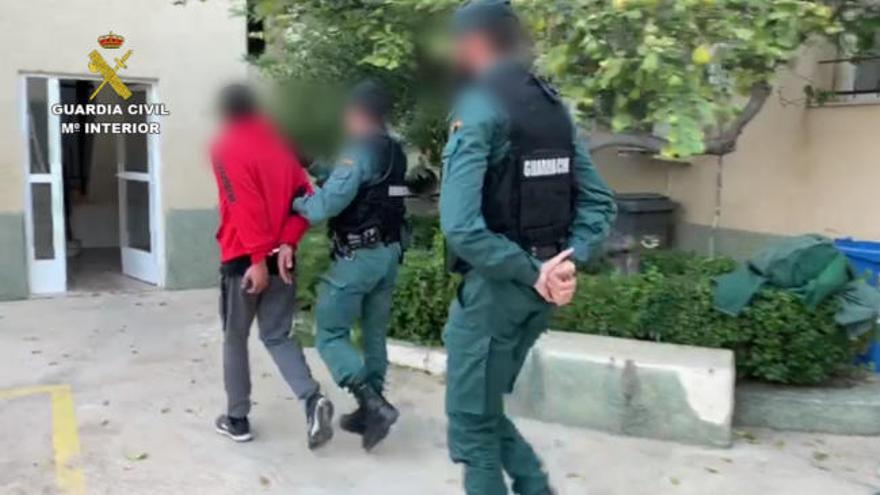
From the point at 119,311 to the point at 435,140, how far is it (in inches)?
126

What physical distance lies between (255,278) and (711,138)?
3.06 m

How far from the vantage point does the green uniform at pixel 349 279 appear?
13.1 ft

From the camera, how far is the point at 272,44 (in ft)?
21.6

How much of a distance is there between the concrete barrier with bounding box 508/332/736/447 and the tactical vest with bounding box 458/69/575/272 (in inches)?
68.5

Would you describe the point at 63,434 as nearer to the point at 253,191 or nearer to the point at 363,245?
the point at 253,191

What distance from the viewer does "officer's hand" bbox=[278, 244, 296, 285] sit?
4.09 metres

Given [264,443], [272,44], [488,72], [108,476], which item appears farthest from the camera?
[272,44]

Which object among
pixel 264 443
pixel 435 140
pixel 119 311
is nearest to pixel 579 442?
pixel 264 443

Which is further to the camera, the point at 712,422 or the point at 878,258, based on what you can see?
the point at 878,258

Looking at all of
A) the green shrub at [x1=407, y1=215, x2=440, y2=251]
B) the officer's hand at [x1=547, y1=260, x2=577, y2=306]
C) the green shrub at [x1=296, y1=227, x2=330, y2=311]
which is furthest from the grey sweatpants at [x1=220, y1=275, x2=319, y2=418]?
the green shrub at [x1=407, y1=215, x2=440, y2=251]

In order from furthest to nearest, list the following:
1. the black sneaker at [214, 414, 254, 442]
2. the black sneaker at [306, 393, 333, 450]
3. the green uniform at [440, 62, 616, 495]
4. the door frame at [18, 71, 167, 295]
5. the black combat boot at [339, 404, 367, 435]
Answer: the door frame at [18, 71, 167, 295]
the black sneaker at [214, 414, 254, 442]
the black combat boot at [339, 404, 367, 435]
the black sneaker at [306, 393, 333, 450]
the green uniform at [440, 62, 616, 495]

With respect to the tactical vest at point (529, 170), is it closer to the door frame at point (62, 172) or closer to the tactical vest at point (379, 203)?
the tactical vest at point (379, 203)

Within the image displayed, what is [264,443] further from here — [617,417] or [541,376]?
[617,417]

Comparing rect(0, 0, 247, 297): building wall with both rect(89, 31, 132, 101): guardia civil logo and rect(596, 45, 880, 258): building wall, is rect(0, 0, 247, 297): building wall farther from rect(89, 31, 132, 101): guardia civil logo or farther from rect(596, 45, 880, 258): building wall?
rect(596, 45, 880, 258): building wall
